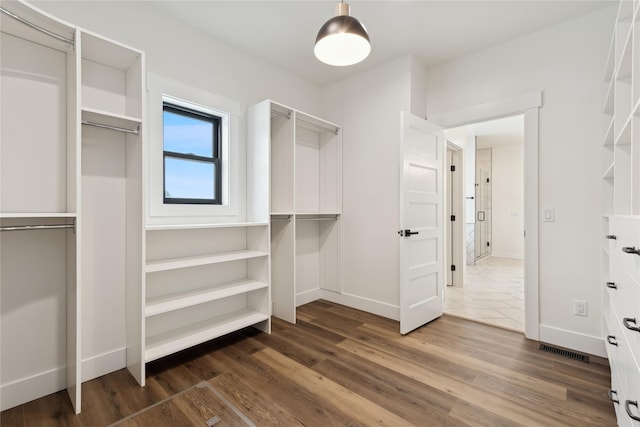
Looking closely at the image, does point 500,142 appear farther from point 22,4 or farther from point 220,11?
point 22,4

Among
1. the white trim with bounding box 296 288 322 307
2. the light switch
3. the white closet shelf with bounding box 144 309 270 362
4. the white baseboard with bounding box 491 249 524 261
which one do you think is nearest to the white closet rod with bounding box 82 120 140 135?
the white closet shelf with bounding box 144 309 270 362

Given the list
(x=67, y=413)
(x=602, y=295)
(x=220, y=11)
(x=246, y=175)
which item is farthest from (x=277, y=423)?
(x=220, y=11)

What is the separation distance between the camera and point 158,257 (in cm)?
241

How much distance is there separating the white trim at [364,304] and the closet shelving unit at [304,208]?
67 mm

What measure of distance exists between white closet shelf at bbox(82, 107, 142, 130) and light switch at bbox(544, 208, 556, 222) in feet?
10.9

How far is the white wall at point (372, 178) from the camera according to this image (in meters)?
3.21

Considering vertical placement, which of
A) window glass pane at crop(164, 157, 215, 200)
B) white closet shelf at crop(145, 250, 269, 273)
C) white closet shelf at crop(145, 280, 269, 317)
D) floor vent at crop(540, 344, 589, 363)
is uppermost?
window glass pane at crop(164, 157, 215, 200)

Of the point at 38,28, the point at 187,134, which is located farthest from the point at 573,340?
the point at 38,28

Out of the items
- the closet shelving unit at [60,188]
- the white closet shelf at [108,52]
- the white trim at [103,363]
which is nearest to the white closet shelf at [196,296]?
the closet shelving unit at [60,188]

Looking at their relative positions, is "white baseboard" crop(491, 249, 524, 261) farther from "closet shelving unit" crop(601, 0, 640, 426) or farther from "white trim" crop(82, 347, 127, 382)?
"white trim" crop(82, 347, 127, 382)

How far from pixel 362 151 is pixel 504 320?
2426 mm

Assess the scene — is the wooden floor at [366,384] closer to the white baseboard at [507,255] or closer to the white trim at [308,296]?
the white trim at [308,296]

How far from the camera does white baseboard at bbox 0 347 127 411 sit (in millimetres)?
1753

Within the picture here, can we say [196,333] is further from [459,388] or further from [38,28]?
[38,28]
